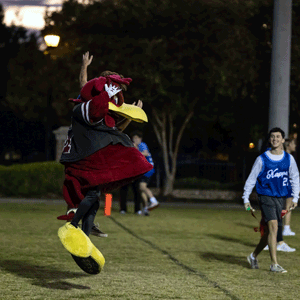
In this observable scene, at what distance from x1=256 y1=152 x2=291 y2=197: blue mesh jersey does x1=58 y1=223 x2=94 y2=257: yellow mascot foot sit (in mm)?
2959

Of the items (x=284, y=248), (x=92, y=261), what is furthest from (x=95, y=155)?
(x=284, y=248)

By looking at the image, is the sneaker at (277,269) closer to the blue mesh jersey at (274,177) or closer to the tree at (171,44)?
the blue mesh jersey at (274,177)

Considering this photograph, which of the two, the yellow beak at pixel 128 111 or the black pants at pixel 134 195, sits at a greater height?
the yellow beak at pixel 128 111

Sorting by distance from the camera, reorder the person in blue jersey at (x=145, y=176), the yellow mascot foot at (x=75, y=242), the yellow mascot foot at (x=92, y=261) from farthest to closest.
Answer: the person in blue jersey at (x=145, y=176) < the yellow mascot foot at (x=92, y=261) < the yellow mascot foot at (x=75, y=242)

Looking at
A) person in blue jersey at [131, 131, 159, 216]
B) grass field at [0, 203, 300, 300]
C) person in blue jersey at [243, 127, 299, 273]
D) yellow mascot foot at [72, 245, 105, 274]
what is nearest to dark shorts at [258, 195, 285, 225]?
person in blue jersey at [243, 127, 299, 273]

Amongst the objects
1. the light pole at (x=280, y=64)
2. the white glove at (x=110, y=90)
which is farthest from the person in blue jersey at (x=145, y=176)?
the white glove at (x=110, y=90)

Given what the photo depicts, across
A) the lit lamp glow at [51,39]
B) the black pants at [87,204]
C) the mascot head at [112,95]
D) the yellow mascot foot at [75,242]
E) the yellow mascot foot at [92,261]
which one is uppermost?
the lit lamp glow at [51,39]

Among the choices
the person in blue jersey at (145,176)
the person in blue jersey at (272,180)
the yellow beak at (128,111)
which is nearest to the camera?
the yellow beak at (128,111)

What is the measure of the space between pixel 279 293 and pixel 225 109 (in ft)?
57.5

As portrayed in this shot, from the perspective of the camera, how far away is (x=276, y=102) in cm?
1312

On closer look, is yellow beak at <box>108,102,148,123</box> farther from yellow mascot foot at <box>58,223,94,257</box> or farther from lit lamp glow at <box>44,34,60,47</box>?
lit lamp glow at <box>44,34,60,47</box>

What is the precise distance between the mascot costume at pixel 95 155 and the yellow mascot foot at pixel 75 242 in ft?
0.03

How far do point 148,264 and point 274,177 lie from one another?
76.5 inches

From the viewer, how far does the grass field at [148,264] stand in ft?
19.9
